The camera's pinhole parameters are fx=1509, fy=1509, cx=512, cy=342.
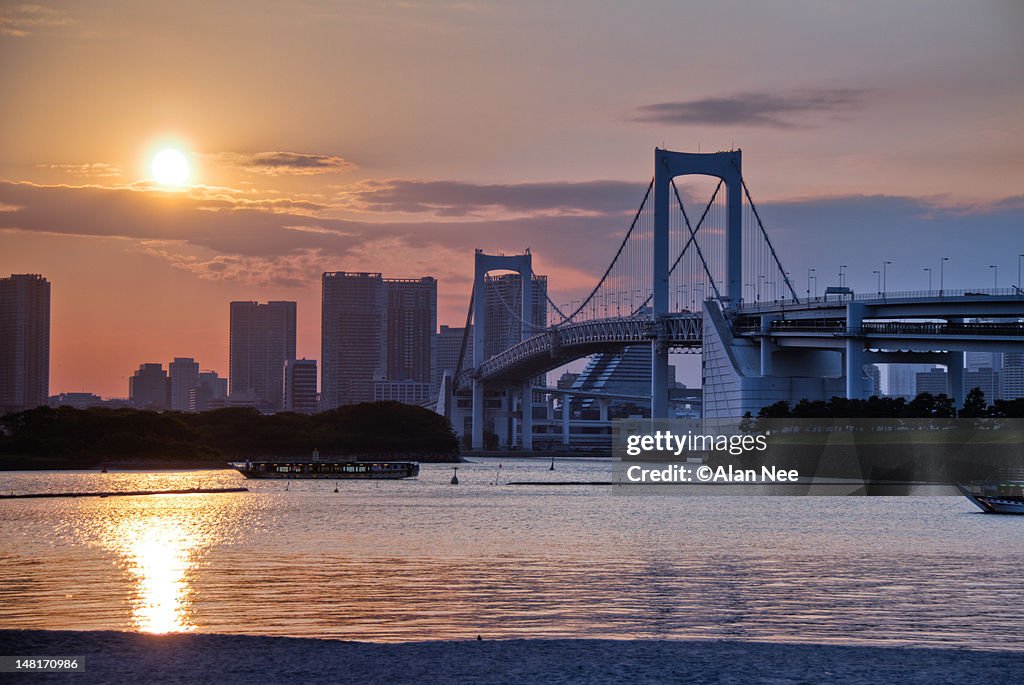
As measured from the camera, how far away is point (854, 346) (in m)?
76.9

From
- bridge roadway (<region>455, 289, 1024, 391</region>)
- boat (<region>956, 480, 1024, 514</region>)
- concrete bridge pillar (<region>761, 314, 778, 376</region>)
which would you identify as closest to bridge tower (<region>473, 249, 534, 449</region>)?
bridge roadway (<region>455, 289, 1024, 391</region>)

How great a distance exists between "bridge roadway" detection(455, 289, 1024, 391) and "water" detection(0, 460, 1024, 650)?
76.1ft

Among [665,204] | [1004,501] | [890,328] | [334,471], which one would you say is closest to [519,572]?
[1004,501]

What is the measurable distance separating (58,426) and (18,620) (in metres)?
91.6

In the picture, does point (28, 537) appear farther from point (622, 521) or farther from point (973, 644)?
point (973, 644)

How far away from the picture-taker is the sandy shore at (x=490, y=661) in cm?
1365

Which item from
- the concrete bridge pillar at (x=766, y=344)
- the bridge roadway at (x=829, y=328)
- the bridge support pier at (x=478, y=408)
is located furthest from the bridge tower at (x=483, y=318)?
the concrete bridge pillar at (x=766, y=344)

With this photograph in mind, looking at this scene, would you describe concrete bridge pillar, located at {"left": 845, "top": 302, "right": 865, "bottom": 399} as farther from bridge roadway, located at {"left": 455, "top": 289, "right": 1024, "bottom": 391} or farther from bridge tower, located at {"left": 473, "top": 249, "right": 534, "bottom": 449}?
bridge tower, located at {"left": 473, "top": 249, "right": 534, "bottom": 449}

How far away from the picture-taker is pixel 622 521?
140 ft

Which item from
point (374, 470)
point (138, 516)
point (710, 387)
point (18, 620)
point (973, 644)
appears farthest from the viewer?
point (710, 387)

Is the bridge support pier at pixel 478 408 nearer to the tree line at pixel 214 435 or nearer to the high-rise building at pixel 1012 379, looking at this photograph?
the tree line at pixel 214 435

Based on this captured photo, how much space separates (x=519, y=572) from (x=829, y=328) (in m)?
56.6

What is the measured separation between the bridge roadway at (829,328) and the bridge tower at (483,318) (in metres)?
24.5

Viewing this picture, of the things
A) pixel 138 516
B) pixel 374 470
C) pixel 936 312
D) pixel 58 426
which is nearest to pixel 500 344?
pixel 58 426
